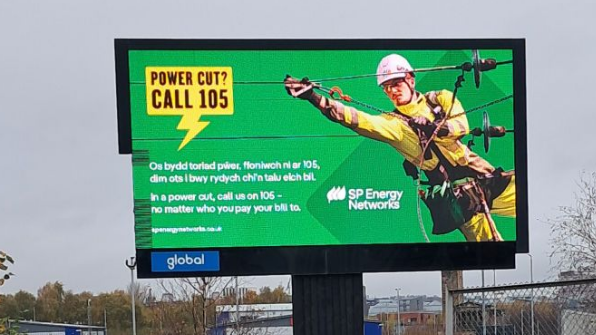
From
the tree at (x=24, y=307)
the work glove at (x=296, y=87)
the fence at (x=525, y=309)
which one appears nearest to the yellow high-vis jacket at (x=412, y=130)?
the work glove at (x=296, y=87)

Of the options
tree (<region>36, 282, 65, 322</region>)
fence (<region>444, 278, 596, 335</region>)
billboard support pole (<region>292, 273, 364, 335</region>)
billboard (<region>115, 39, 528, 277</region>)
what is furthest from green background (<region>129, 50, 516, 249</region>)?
tree (<region>36, 282, 65, 322</region>)

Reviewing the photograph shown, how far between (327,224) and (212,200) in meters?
1.07

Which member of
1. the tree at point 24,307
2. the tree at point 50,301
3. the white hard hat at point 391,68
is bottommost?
the tree at point 50,301

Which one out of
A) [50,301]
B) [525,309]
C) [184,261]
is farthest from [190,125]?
[50,301]

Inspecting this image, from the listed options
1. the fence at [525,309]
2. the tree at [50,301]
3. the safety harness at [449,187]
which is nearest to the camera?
the fence at [525,309]

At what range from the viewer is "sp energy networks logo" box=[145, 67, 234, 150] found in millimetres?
7621

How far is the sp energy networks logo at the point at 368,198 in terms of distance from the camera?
7828mm

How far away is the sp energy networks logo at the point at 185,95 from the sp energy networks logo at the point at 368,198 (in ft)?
4.25

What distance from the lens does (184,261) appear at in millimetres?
7609

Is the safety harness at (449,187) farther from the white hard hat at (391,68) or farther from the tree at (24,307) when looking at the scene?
the tree at (24,307)

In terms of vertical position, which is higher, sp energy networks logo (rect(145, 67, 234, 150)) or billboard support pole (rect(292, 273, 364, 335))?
sp energy networks logo (rect(145, 67, 234, 150))

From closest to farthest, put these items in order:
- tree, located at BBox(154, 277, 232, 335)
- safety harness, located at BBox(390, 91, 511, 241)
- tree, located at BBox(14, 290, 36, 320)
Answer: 1. tree, located at BBox(14, 290, 36, 320)
2. safety harness, located at BBox(390, 91, 511, 241)
3. tree, located at BBox(154, 277, 232, 335)

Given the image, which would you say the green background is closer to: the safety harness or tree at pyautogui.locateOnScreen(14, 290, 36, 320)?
the safety harness

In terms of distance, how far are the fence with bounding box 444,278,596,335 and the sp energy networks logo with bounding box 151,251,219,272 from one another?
2135mm
